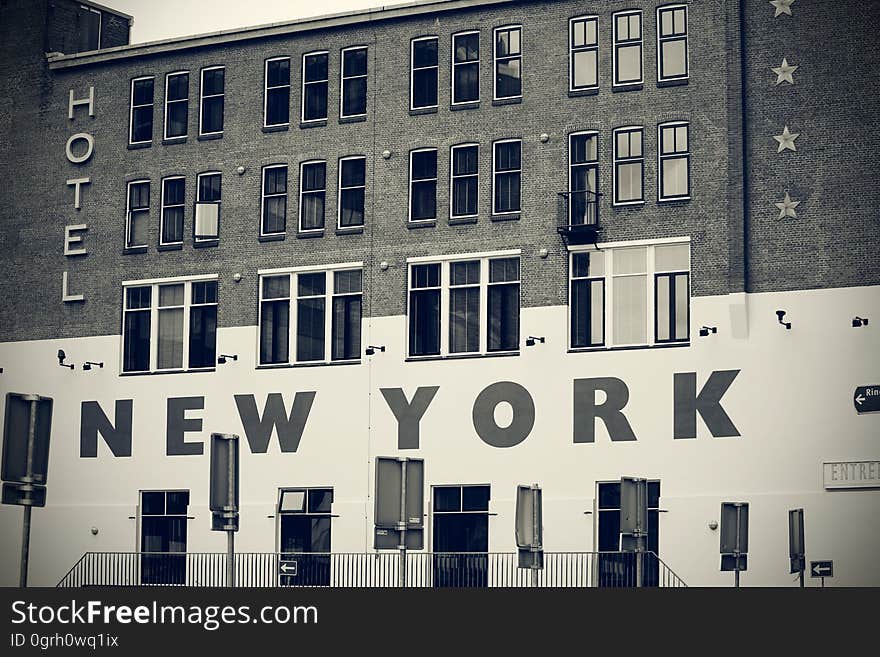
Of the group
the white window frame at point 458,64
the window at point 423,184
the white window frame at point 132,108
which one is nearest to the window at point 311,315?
the window at point 423,184

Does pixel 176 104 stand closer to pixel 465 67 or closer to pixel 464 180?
pixel 465 67

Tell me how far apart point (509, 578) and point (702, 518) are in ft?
21.0

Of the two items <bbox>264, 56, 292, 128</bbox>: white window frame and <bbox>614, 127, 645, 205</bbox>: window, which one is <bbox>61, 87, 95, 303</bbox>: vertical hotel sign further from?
<bbox>614, 127, 645, 205</bbox>: window

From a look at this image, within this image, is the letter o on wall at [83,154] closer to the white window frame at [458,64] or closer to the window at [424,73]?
the window at [424,73]

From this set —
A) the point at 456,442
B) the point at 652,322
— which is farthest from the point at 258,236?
the point at 652,322

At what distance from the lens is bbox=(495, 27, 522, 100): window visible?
60938 millimetres

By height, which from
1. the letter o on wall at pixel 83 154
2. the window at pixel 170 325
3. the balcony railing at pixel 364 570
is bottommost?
the balcony railing at pixel 364 570

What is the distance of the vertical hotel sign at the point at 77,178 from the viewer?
2650 inches

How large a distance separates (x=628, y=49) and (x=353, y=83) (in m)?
10.1

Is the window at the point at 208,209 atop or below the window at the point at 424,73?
below

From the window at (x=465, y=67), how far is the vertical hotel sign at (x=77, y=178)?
1505 centimetres

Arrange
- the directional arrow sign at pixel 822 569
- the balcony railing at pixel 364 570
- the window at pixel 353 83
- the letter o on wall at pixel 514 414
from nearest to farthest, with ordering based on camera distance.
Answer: the directional arrow sign at pixel 822 569 < the balcony railing at pixel 364 570 < the letter o on wall at pixel 514 414 < the window at pixel 353 83

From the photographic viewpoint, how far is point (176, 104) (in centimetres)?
6675

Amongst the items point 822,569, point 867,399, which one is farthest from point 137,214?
point 822,569
